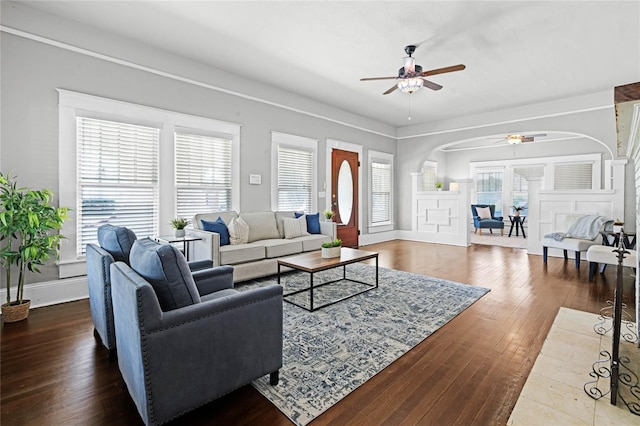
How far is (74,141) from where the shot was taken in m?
3.56

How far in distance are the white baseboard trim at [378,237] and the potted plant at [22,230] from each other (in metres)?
5.78

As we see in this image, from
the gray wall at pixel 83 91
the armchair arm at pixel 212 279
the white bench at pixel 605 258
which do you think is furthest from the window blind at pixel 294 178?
the white bench at pixel 605 258

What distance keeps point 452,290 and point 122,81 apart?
4900mm

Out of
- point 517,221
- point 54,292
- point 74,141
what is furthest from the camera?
point 517,221

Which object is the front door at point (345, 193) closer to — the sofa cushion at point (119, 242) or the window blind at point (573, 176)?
the sofa cushion at point (119, 242)

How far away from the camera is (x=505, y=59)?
14.1ft

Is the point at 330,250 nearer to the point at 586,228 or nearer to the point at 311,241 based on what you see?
the point at 311,241

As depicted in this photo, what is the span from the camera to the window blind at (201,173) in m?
4.48

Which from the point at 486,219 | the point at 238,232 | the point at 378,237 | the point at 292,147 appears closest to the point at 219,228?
the point at 238,232

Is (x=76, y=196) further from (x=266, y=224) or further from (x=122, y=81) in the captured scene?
(x=266, y=224)

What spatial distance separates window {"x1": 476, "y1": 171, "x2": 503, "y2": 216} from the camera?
10148 millimetres

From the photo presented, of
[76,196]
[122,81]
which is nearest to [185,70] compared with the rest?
[122,81]

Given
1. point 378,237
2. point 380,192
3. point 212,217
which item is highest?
point 380,192

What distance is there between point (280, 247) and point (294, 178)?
6.25ft
